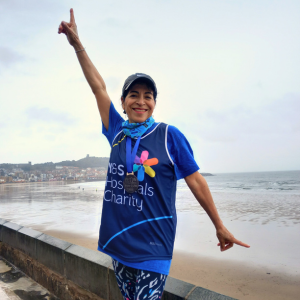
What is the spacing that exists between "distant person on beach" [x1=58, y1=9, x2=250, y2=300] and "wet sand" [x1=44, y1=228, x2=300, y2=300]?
11.2ft

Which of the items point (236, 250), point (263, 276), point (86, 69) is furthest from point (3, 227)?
point (236, 250)

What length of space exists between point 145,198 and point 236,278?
4453 mm

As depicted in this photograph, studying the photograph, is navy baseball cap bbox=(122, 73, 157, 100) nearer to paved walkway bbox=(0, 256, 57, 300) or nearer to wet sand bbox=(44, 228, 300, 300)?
paved walkway bbox=(0, 256, 57, 300)

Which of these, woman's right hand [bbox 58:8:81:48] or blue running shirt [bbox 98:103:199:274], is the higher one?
woman's right hand [bbox 58:8:81:48]

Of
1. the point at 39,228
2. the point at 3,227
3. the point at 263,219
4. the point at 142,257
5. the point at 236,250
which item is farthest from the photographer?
the point at 263,219

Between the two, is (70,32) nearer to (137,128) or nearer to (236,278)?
(137,128)

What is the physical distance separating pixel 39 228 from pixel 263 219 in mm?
8818

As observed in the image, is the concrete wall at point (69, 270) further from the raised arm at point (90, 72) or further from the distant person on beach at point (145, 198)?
the raised arm at point (90, 72)

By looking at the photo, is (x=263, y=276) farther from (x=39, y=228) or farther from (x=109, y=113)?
(x=39, y=228)

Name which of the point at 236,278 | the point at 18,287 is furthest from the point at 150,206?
the point at 236,278

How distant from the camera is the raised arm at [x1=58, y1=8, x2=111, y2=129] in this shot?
1750 mm

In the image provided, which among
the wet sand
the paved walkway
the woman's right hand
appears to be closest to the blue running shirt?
the woman's right hand

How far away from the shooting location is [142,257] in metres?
1.28

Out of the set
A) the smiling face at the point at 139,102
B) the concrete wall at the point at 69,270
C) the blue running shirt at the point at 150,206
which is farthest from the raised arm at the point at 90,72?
the concrete wall at the point at 69,270
